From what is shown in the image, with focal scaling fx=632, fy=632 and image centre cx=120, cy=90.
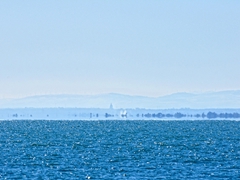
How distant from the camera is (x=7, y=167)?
74.9m

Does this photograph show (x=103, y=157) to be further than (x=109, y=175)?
Yes

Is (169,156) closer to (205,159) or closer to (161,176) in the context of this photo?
(205,159)

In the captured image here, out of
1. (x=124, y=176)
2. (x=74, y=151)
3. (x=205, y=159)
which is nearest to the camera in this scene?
(x=124, y=176)

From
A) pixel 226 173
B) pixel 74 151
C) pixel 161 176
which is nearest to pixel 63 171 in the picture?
pixel 161 176

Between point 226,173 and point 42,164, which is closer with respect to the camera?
point 226,173

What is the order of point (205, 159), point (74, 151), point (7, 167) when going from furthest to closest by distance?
1. point (74, 151)
2. point (205, 159)
3. point (7, 167)

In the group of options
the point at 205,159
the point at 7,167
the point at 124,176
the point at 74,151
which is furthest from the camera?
the point at 74,151

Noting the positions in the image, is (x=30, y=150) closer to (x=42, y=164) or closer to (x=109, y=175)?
(x=42, y=164)

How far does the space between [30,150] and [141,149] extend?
17582mm

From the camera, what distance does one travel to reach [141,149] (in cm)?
10088

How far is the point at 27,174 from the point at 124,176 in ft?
35.1

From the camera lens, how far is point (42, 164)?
78500 mm

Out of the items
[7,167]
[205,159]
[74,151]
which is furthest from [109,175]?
[74,151]

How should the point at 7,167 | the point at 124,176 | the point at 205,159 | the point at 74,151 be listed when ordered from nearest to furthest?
the point at 124,176
the point at 7,167
the point at 205,159
the point at 74,151
